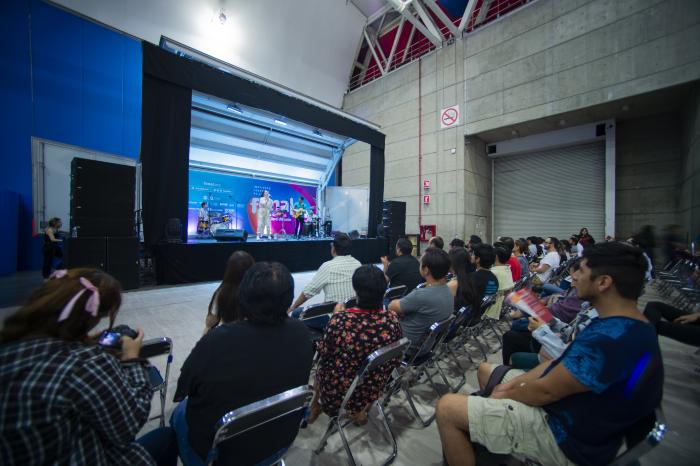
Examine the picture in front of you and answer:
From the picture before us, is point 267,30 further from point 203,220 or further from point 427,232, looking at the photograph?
point 427,232

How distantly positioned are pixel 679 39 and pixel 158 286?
12.0m

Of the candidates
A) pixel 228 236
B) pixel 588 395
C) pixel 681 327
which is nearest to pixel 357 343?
pixel 588 395

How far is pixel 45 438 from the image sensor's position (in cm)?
65

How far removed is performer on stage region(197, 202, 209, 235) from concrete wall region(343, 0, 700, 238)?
6.88 metres

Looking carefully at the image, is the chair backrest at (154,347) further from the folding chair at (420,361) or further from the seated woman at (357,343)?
the folding chair at (420,361)

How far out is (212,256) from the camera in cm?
620

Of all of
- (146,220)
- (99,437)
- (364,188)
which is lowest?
(99,437)

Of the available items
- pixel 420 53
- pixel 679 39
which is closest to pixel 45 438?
pixel 679 39

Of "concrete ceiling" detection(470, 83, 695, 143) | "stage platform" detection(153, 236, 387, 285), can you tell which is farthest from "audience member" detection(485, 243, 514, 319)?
"concrete ceiling" detection(470, 83, 695, 143)

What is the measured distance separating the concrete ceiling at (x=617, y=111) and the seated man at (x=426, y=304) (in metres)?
8.45

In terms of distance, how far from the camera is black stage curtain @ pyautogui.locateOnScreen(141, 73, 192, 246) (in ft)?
17.9

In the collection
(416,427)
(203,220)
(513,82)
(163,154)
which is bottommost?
(416,427)

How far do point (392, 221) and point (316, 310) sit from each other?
793cm

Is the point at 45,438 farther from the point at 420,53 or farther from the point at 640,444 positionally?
the point at 420,53
